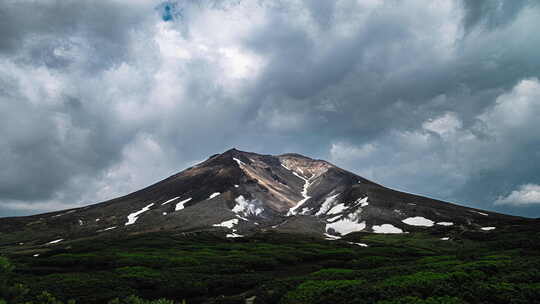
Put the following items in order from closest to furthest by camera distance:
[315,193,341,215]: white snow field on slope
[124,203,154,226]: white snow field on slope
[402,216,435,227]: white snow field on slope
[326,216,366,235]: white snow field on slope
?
[402,216,435,227]: white snow field on slope, [326,216,366,235]: white snow field on slope, [124,203,154,226]: white snow field on slope, [315,193,341,215]: white snow field on slope

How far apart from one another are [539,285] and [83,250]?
82.5 m

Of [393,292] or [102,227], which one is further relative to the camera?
[102,227]

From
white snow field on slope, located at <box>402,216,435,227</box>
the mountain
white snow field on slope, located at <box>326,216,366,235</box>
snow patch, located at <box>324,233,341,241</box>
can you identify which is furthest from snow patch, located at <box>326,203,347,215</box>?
white snow field on slope, located at <box>402,216,435,227</box>

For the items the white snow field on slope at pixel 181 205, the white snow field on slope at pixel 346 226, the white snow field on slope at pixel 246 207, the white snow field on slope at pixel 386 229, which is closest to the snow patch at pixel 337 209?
the white snow field on slope at pixel 346 226

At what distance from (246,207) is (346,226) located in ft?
184

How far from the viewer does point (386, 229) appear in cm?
13712

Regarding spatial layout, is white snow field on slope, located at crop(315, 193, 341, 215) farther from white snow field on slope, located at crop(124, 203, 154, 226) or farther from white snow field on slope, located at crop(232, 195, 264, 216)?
white snow field on slope, located at crop(124, 203, 154, 226)

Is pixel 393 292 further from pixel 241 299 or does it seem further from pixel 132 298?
pixel 132 298

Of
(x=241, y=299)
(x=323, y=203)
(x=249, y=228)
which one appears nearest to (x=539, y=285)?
(x=241, y=299)

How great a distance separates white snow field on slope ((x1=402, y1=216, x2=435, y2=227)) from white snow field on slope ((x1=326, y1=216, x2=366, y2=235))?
1993 cm

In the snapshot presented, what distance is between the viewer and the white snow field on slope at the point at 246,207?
16938 cm

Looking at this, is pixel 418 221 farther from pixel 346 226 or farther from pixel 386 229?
pixel 346 226

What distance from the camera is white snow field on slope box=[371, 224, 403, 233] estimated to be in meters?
135

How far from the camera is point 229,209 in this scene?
546 ft
